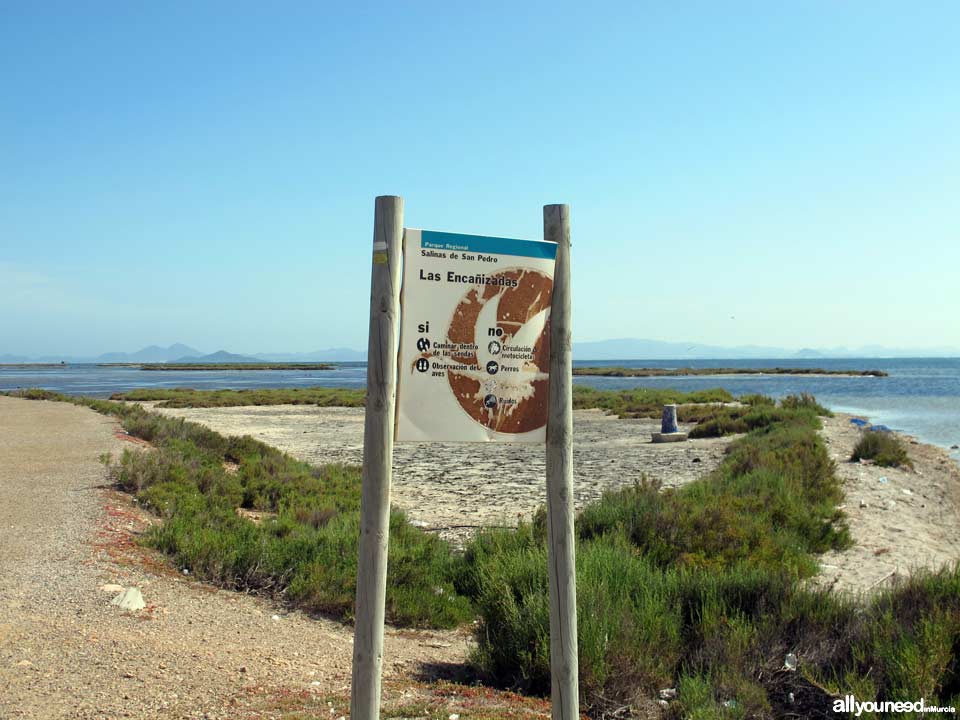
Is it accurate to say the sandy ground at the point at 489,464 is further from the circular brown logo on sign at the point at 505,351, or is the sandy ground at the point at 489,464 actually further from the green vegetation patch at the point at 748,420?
the circular brown logo on sign at the point at 505,351

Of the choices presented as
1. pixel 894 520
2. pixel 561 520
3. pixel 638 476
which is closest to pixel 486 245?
pixel 561 520

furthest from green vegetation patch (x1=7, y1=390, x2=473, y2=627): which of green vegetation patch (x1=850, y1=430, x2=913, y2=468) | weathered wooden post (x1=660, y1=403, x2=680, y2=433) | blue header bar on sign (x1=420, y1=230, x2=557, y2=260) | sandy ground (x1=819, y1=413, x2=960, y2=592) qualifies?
weathered wooden post (x1=660, y1=403, x2=680, y2=433)

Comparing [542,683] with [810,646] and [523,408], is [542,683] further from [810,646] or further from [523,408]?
[523,408]

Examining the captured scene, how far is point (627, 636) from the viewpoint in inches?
199

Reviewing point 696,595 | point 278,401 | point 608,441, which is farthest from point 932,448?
point 278,401

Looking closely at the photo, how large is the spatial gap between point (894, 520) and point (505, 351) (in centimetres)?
992

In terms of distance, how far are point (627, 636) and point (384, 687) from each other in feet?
5.20

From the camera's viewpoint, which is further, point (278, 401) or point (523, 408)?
point (278, 401)

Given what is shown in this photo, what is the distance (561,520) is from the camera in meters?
3.87

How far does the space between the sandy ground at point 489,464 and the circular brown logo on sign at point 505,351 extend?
6.87m

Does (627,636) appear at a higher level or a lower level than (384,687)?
higher

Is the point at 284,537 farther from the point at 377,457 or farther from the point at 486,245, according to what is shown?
the point at 486,245

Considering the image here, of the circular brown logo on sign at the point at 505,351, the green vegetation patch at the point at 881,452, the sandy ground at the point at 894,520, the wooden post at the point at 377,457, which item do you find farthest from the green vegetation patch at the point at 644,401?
the wooden post at the point at 377,457

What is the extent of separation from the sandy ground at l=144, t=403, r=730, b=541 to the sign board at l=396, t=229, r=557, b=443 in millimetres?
6900
